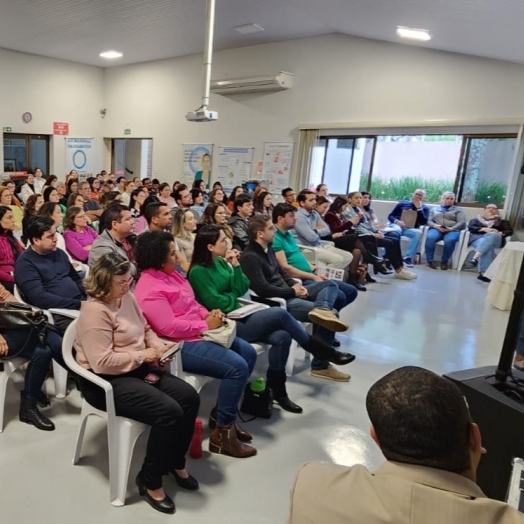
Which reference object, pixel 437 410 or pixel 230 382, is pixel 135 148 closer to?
pixel 230 382

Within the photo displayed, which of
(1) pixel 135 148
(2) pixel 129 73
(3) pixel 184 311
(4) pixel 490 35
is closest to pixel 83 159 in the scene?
(1) pixel 135 148

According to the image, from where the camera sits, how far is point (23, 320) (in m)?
2.16

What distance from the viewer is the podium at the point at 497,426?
1.53 m

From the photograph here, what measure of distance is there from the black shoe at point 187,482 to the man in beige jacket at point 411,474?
119 cm

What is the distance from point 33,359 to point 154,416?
88 cm

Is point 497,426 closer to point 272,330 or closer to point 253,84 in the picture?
point 272,330

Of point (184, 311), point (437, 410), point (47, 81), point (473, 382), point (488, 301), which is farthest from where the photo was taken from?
point (47, 81)

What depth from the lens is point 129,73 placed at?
10891 millimetres

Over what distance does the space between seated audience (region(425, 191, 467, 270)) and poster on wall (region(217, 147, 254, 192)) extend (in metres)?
3.85

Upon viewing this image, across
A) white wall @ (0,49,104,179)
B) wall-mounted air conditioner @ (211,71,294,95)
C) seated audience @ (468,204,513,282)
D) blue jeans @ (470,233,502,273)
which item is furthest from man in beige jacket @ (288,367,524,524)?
white wall @ (0,49,104,179)

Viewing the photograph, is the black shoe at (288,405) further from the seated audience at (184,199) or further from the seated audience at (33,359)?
the seated audience at (184,199)

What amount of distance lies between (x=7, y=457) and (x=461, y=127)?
7.17 m

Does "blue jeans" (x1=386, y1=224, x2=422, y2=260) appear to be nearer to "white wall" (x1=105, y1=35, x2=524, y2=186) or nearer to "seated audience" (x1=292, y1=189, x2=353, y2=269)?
"white wall" (x1=105, y1=35, x2=524, y2=186)

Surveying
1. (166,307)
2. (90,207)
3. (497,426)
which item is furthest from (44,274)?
(90,207)
